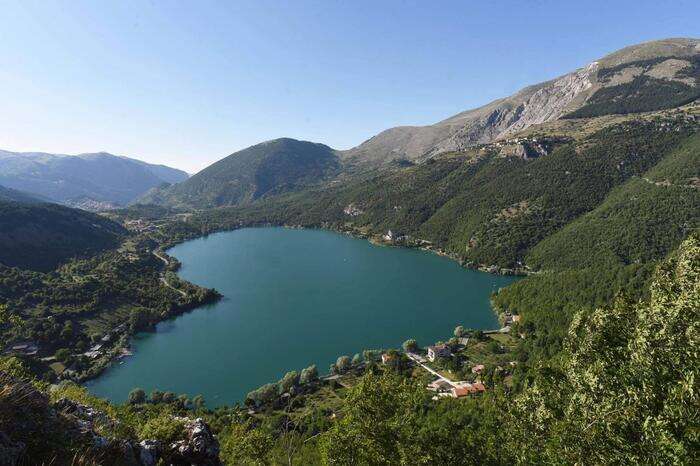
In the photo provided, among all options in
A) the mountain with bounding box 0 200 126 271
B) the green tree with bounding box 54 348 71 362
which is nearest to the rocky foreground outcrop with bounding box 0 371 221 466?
the green tree with bounding box 54 348 71 362

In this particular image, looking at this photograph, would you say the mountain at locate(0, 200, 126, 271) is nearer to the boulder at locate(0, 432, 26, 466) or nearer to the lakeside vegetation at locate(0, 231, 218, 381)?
the lakeside vegetation at locate(0, 231, 218, 381)

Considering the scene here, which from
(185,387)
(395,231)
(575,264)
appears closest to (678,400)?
(185,387)

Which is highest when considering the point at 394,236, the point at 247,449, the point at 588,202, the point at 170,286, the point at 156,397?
the point at 247,449

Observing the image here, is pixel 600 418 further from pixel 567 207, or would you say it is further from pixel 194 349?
pixel 567 207

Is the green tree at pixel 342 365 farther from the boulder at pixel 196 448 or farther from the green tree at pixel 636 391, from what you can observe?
the boulder at pixel 196 448

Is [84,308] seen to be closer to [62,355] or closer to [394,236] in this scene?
[62,355]

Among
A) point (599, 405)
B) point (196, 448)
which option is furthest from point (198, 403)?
point (599, 405)

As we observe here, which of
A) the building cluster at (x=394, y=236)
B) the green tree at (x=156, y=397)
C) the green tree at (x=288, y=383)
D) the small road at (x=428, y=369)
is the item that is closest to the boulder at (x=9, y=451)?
the green tree at (x=288, y=383)
